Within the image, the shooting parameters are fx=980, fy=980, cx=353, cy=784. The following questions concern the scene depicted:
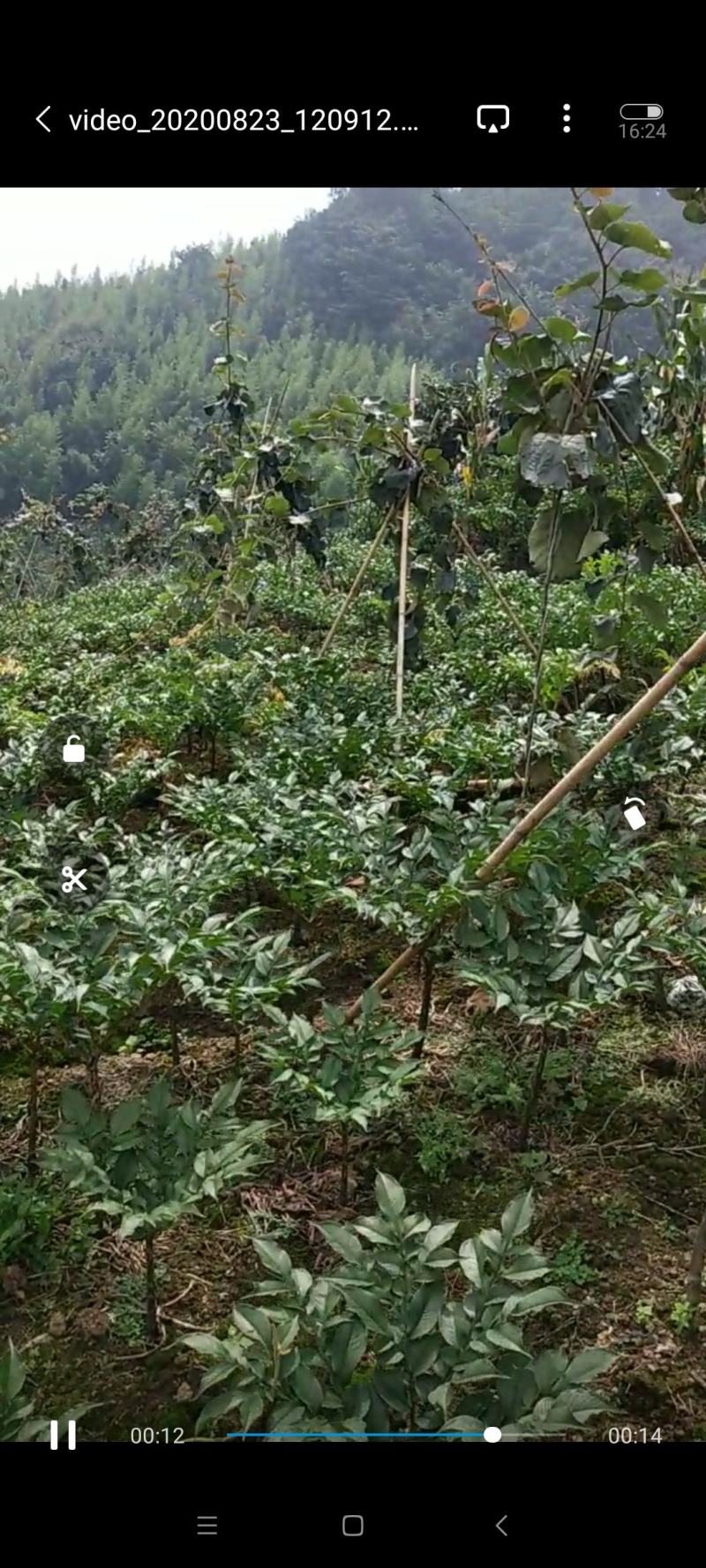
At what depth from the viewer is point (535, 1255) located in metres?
1.02

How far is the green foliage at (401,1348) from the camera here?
0.89 metres

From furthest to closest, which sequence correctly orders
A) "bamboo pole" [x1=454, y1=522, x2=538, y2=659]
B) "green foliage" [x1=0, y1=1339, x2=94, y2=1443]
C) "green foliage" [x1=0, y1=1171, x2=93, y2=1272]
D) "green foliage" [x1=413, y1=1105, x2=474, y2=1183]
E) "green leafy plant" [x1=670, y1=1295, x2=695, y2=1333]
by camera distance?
"bamboo pole" [x1=454, y1=522, x2=538, y2=659], "green foliage" [x1=413, y1=1105, x2=474, y2=1183], "green foliage" [x1=0, y1=1171, x2=93, y2=1272], "green leafy plant" [x1=670, y1=1295, x2=695, y2=1333], "green foliage" [x1=0, y1=1339, x2=94, y2=1443]

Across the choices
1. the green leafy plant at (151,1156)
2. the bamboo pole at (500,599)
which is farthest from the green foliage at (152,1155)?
the bamboo pole at (500,599)

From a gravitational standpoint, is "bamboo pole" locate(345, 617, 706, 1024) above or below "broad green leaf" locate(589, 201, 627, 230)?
below

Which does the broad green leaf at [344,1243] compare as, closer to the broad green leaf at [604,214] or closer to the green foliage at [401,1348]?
the green foliage at [401,1348]

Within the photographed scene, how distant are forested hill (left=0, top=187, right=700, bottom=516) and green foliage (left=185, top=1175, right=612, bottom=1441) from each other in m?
18.6

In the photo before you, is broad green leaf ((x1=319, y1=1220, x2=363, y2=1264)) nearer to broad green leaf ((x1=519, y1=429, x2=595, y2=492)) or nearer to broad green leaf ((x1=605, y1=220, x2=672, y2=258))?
broad green leaf ((x1=519, y1=429, x2=595, y2=492))

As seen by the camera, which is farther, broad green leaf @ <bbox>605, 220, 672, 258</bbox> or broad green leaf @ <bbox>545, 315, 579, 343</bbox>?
broad green leaf @ <bbox>545, 315, 579, 343</bbox>

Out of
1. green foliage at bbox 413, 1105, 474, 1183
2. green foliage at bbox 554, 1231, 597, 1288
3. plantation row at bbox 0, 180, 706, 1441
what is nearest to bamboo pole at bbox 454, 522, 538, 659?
plantation row at bbox 0, 180, 706, 1441
